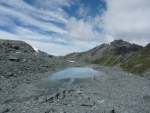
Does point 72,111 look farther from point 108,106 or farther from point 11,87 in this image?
point 11,87

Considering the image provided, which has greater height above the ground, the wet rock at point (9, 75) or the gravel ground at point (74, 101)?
the wet rock at point (9, 75)

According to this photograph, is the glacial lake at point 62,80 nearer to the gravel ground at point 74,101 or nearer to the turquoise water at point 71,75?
the turquoise water at point 71,75

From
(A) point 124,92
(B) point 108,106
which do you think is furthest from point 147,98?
(B) point 108,106

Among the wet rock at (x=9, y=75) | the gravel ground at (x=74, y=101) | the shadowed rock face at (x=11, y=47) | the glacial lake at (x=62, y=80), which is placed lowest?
the gravel ground at (x=74, y=101)

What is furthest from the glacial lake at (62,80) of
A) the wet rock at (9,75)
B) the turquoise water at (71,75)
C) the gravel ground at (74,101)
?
the wet rock at (9,75)

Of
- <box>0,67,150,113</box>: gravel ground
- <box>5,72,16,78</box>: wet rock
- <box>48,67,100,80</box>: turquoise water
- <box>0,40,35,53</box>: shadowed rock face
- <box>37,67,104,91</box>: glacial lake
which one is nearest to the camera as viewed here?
<box>0,67,150,113</box>: gravel ground

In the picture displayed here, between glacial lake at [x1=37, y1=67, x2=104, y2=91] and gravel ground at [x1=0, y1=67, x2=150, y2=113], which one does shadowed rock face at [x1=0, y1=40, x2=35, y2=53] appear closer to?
glacial lake at [x1=37, y1=67, x2=104, y2=91]

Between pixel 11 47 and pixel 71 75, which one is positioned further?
pixel 11 47

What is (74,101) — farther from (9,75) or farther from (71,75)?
(71,75)

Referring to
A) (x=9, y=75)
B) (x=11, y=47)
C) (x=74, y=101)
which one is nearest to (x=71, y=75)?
(x=9, y=75)

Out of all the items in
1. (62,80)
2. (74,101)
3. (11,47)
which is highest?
(11,47)

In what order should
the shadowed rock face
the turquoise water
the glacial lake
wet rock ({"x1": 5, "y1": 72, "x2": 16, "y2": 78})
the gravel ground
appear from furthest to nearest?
1. the shadowed rock face
2. the turquoise water
3. wet rock ({"x1": 5, "y1": 72, "x2": 16, "y2": 78})
4. the glacial lake
5. the gravel ground

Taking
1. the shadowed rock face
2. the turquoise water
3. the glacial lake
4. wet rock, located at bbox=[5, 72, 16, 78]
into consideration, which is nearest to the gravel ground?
the glacial lake

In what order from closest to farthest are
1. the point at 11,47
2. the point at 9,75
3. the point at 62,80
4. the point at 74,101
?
the point at 74,101
the point at 9,75
the point at 62,80
the point at 11,47
